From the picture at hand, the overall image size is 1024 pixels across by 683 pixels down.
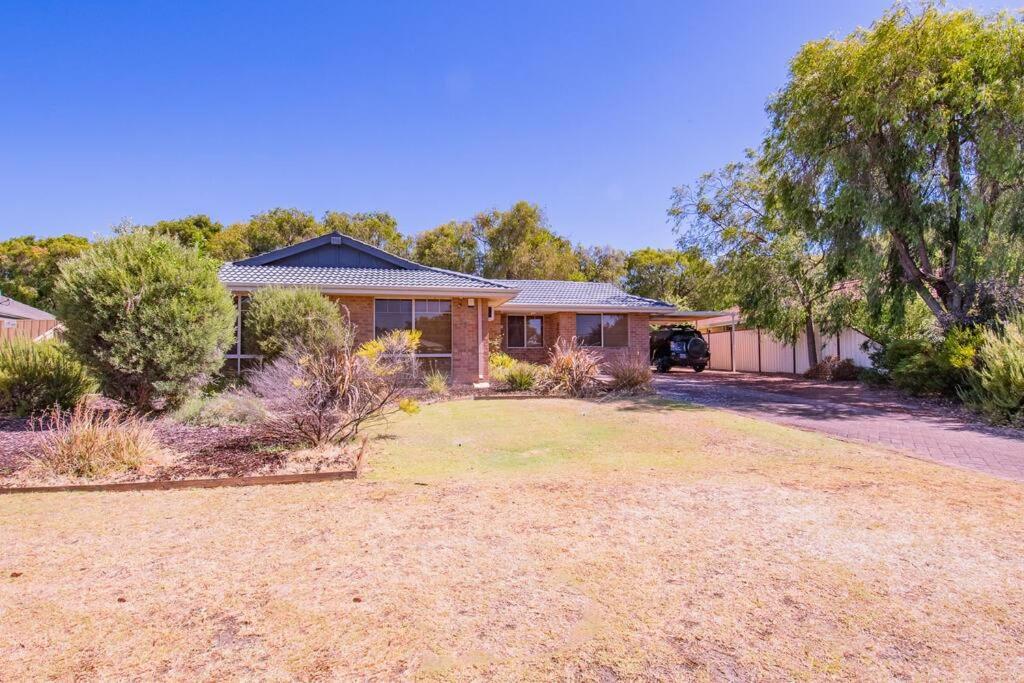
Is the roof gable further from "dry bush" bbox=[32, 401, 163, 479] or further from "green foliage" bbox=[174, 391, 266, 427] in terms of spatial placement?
"dry bush" bbox=[32, 401, 163, 479]

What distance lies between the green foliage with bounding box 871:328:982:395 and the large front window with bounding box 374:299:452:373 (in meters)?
11.6

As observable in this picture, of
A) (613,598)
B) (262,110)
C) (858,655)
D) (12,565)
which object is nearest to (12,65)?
(262,110)

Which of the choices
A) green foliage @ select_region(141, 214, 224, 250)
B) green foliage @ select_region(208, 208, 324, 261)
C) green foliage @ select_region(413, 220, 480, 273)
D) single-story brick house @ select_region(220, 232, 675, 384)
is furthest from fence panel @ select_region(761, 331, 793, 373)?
green foliage @ select_region(141, 214, 224, 250)

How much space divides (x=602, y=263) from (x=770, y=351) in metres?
17.8

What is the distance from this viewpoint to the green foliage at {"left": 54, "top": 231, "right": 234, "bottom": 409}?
25.0ft

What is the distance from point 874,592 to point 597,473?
299 centimetres

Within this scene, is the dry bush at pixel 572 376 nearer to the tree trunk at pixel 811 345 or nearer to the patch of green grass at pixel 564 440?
the patch of green grass at pixel 564 440

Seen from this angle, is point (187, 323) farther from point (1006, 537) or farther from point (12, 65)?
point (1006, 537)

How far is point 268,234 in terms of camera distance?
34.0 meters

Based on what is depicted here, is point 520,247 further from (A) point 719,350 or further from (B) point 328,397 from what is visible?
(B) point 328,397

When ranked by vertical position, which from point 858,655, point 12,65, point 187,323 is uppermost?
point 12,65

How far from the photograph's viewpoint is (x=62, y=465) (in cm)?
561

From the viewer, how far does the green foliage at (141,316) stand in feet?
25.0

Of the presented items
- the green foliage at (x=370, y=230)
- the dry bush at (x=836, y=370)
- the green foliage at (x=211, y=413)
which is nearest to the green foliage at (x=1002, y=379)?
the dry bush at (x=836, y=370)
